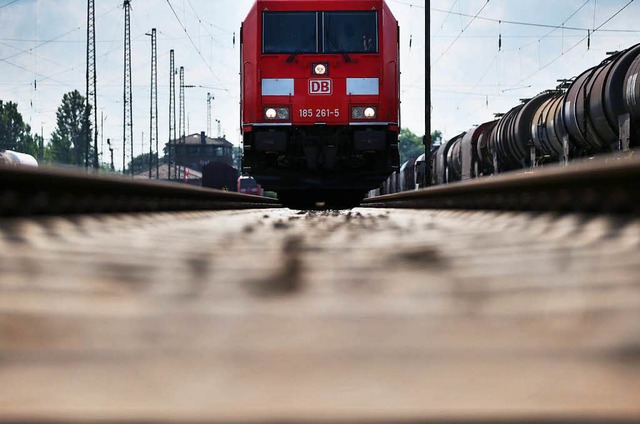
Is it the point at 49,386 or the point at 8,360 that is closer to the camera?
the point at 49,386

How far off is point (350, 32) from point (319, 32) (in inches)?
19.8

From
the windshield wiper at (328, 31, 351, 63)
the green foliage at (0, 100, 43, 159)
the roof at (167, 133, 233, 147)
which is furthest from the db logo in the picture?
the green foliage at (0, 100, 43, 159)

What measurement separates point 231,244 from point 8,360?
235 centimetres

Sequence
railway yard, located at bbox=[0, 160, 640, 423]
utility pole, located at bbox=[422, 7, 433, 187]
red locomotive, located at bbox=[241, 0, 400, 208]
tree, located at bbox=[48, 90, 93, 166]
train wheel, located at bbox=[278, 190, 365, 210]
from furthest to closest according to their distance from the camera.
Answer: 1. tree, located at bbox=[48, 90, 93, 166]
2. utility pole, located at bbox=[422, 7, 433, 187]
3. train wheel, located at bbox=[278, 190, 365, 210]
4. red locomotive, located at bbox=[241, 0, 400, 208]
5. railway yard, located at bbox=[0, 160, 640, 423]

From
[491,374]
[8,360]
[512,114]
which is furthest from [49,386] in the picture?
[512,114]

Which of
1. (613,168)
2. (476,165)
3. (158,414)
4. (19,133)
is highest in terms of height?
(19,133)

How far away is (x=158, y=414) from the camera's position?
802mm

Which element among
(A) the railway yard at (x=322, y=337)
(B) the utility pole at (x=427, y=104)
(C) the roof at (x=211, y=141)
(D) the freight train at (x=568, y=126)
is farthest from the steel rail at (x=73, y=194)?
(C) the roof at (x=211, y=141)

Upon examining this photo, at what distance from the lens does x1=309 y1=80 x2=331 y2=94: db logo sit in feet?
41.9

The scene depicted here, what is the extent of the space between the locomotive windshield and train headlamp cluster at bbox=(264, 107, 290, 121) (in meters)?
0.96

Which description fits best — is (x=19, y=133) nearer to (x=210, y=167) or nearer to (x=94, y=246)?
(x=210, y=167)

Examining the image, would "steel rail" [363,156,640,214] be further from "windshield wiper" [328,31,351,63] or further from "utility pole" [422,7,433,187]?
"utility pole" [422,7,433,187]

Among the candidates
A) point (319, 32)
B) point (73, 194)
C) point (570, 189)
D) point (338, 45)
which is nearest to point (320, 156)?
point (338, 45)

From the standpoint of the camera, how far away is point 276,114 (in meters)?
12.7
